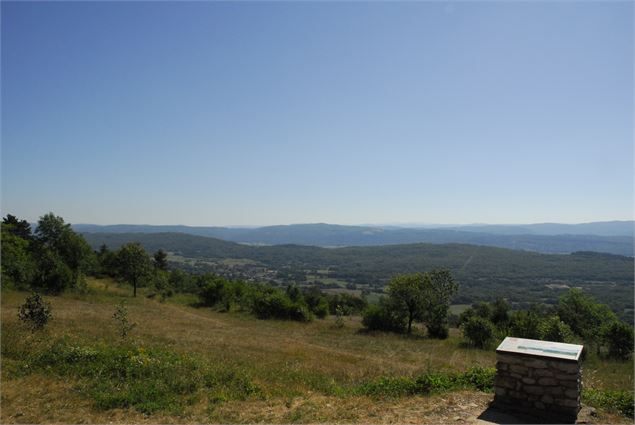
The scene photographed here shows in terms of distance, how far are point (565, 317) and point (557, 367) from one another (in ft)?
134

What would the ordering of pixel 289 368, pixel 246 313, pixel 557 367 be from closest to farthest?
pixel 557 367
pixel 289 368
pixel 246 313

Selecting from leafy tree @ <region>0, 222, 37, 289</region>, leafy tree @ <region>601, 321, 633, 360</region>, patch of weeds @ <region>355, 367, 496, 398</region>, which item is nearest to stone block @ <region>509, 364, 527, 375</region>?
patch of weeds @ <region>355, 367, 496, 398</region>

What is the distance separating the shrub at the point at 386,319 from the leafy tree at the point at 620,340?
1951 centimetres

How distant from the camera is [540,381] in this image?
30.3ft

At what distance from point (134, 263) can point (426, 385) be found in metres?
46.4

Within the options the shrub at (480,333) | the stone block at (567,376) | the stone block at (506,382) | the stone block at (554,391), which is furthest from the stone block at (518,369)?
the shrub at (480,333)

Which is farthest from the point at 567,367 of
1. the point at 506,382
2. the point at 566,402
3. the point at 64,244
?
the point at 64,244

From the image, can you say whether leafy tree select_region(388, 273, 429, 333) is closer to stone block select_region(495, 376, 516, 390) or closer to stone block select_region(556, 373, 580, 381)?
stone block select_region(495, 376, 516, 390)

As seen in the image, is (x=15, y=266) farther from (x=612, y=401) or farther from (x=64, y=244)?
(x=612, y=401)

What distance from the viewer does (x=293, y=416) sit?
932 cm

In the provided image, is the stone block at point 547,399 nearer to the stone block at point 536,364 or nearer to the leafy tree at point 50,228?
the stone block at point 536,364

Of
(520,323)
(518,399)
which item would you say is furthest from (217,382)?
(520,323)

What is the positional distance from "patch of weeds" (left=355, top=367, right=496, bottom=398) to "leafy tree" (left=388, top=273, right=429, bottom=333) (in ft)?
103

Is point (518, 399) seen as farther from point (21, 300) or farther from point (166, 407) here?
point (21, 300)
